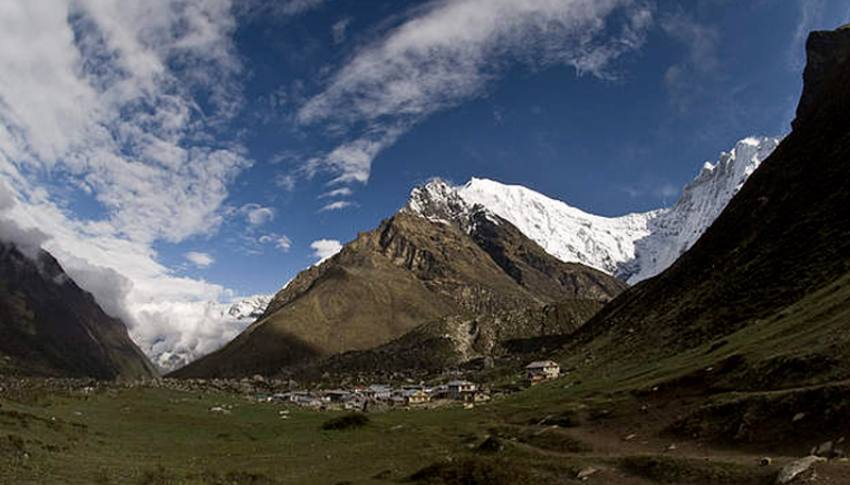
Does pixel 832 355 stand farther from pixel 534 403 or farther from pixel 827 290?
pixel 534 403

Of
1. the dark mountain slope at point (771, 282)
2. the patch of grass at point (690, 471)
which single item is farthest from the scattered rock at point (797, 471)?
the dark mountain slope at point (771, 282)

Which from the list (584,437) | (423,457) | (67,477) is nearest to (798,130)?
(584,437)

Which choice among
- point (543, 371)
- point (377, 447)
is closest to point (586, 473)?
point (377, 447)

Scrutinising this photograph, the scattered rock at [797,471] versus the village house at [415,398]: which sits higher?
the village house at [415,398]

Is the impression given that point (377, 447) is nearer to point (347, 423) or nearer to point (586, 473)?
point (347, 423)

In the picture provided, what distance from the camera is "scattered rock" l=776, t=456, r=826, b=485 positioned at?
26125 mm

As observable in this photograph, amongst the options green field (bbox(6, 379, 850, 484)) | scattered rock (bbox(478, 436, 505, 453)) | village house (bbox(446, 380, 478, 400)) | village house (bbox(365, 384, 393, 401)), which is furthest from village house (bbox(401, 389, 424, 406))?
scattered rock (bbox(478, 436, 505, 453))

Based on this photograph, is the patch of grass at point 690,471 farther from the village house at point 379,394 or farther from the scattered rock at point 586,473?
the village house at point 379,394

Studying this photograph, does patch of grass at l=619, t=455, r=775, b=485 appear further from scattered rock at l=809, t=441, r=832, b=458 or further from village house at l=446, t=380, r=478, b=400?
village house at l=446, t=380, r=478, b=400

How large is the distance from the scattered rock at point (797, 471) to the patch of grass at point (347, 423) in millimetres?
59259

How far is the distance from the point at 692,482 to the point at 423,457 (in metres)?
25.7

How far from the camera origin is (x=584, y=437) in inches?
2094

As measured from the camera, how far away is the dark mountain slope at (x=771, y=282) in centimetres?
5738

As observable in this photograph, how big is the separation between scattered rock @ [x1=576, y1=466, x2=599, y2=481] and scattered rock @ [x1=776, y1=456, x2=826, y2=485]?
34.3 ft
